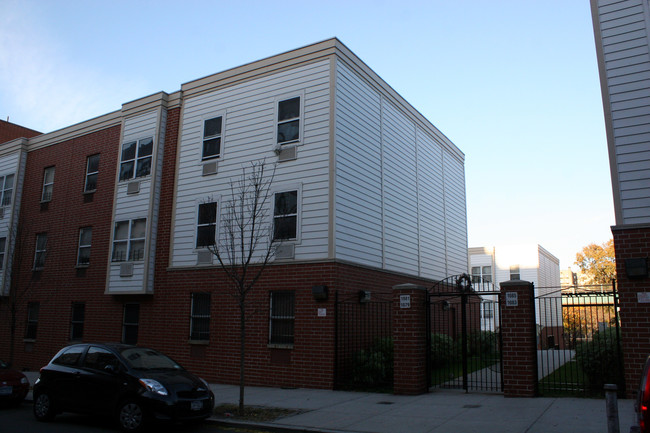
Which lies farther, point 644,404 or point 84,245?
point 84,245

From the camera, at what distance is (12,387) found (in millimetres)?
12391

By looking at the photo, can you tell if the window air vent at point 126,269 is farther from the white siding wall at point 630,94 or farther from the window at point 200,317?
the white siding wall at point 630,94

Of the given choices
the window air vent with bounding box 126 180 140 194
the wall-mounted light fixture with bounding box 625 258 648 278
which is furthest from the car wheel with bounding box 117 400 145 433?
the window air vent with bounding box 126 180 140 194

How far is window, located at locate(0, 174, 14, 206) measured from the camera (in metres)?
24.4

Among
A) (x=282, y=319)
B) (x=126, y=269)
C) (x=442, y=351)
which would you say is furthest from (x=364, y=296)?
(x=126, y=269)

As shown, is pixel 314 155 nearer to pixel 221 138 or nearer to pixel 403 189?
pixel 221 138

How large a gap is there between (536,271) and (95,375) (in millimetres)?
33831

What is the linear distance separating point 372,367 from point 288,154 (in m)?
6.48

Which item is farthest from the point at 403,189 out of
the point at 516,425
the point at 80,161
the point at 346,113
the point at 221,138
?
the point at 80,161

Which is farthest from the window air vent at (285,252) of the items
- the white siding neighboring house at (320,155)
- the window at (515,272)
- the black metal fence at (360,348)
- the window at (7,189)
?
the window at (515,272)

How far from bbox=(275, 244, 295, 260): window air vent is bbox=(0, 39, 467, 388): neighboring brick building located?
0.21 feet

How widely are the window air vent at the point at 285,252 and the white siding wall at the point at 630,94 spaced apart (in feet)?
26.9

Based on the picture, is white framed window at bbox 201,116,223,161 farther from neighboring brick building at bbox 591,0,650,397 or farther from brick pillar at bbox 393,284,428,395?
neighboring brick building at bbox 591,0,650,397

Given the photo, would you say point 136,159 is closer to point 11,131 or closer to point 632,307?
point 632,307
